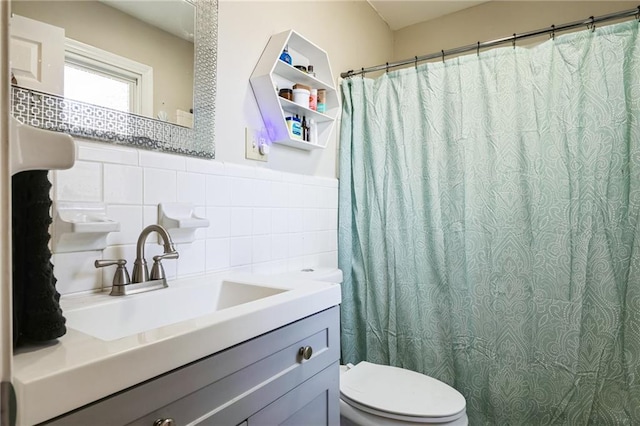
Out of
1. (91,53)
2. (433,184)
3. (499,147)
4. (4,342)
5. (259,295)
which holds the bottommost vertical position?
(259,295)

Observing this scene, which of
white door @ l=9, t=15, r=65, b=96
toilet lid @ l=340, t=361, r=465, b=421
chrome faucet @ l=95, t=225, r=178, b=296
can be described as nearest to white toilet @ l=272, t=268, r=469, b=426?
toilet lid @ l=340, t=361, r=465, b=421

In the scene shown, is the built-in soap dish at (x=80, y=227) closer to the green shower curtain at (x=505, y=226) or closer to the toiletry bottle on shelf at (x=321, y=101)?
the toiletry bottle on shelf at (x=321, y=101)

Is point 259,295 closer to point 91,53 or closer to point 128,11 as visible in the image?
point 91,53

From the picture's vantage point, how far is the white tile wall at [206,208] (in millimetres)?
921

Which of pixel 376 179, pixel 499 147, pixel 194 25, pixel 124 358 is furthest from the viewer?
pixel 376 179

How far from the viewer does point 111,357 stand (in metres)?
0.53

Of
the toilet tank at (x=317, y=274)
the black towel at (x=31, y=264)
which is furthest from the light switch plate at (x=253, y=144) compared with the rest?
the black towel at (x=31, y=264)

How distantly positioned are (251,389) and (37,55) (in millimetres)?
907

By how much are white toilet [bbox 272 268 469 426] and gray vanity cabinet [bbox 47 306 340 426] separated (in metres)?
0.23

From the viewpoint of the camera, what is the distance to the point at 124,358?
54 cm

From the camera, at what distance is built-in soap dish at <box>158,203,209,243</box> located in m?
1.07

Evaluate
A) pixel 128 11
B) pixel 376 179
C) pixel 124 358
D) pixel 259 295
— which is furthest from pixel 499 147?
pixel 124 358

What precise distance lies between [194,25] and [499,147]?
1323 mm

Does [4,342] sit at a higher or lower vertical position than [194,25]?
lower
